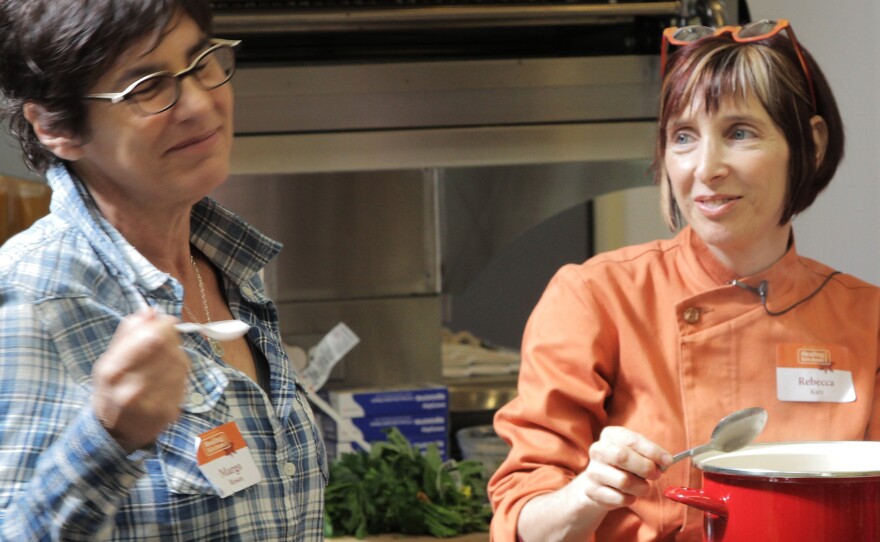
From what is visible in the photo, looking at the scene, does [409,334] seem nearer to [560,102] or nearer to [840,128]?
[560,102]

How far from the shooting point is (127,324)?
2.53 feet

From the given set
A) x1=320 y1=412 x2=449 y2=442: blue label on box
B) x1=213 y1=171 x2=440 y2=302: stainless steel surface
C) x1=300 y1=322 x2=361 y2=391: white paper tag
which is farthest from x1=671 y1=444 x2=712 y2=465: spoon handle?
x1=213 y1=171 x2=440 y2=302: stainless steel surface

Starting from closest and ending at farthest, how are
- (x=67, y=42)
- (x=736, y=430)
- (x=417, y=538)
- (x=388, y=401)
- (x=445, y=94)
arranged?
(x=67, y=42), (x=736, y=430), (x=417, y=538), (x=388, y=401), (x=445, y=94)

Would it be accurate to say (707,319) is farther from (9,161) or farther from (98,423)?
(9,161)

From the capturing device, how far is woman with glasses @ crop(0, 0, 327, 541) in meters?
0.81

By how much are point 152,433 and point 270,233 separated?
175 cm

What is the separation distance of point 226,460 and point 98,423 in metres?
0.19

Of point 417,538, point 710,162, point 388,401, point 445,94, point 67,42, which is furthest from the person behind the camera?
point 445,94

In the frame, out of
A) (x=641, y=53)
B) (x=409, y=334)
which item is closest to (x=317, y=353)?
(x=409, y=334)

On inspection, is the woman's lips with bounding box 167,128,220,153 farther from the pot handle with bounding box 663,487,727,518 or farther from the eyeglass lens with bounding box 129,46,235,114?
the pot handle with bounding box 663,487,727,518

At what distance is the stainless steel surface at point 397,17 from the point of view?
2143mm

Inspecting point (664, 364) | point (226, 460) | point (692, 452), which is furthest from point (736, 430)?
point (226, 460)

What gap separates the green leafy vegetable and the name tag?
92 cm

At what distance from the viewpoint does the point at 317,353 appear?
2156 mm
